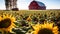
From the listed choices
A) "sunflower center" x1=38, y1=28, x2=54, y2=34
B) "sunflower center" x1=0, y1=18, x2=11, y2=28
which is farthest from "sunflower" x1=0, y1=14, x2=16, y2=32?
"sunflower center" x1=38, y1=28, x2=54, y2=34

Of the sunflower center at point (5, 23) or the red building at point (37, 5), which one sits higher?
the sunflower center at point (5, 23)

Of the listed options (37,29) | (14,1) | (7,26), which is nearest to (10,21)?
(7,26)

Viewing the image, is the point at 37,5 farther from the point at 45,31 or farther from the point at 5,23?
the point at 45,31

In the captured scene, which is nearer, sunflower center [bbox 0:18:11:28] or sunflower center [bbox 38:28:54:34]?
sunflower center [bbox 38:28:54:34]

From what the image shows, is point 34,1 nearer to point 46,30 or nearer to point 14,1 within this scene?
point 14,1

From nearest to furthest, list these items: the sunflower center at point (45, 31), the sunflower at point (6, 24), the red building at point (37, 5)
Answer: the sunflower center at point (45, 31)
the sunflower at point (6, 24)
the red building at point (37, 5)

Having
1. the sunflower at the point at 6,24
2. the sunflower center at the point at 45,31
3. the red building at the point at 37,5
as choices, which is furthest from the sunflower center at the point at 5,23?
the red building at the point at 37,5

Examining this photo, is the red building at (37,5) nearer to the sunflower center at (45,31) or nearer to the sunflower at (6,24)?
the sunflower at (6,24)

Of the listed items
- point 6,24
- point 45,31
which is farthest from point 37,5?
point 45,31

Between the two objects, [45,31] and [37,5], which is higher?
[45,31]

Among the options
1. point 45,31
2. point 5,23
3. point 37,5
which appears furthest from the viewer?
point 37,5

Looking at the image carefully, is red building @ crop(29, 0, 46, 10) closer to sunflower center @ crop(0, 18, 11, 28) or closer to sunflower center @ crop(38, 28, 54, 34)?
sunflower center @ crop(0, 18, 11, 28)

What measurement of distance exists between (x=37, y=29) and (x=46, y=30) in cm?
10

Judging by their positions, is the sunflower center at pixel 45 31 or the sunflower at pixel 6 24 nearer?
the sunflower center at pixel 45 31
